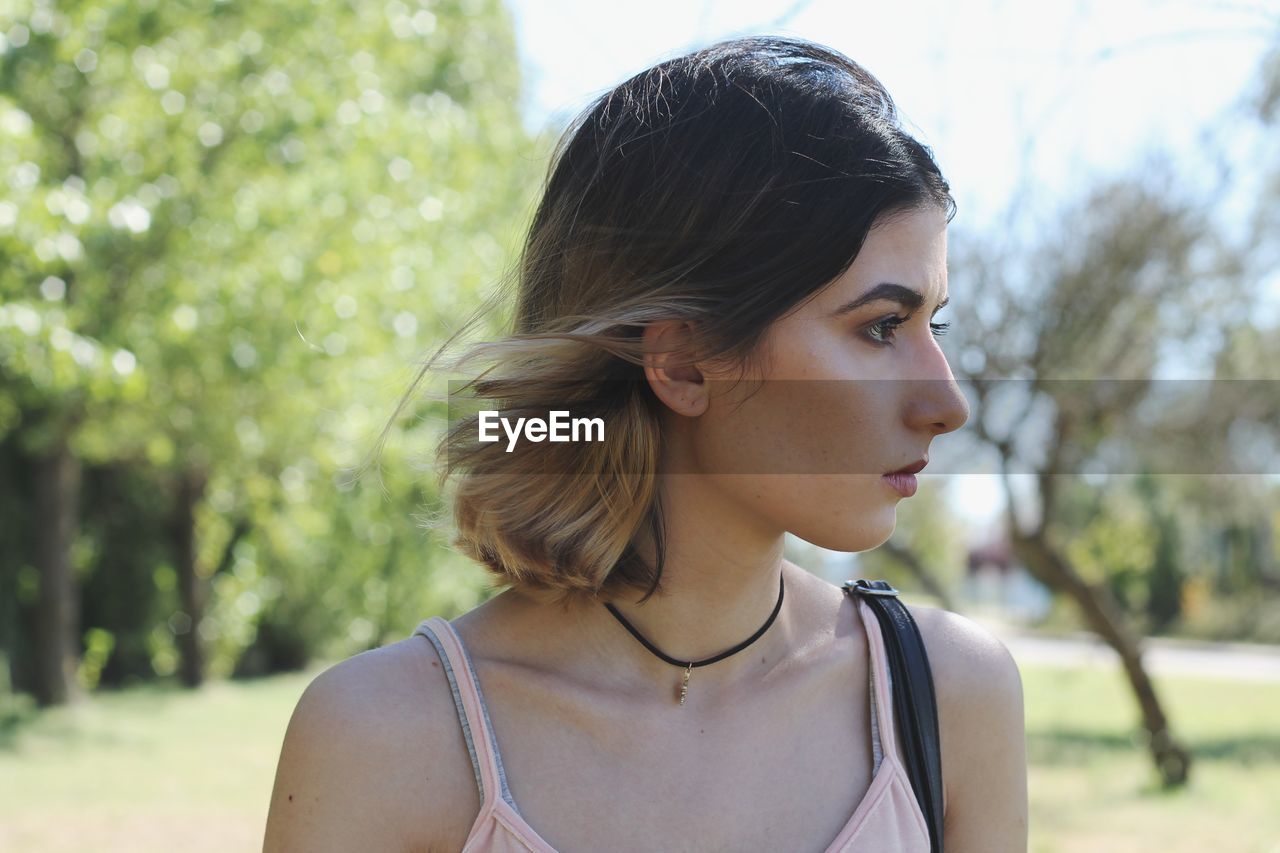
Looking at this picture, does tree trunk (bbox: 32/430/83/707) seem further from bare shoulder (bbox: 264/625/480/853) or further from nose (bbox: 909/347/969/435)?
nose (bbox: 909/347/969/435)

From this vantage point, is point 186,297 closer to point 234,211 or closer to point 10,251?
point 234,211

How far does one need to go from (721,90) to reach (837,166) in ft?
0.66

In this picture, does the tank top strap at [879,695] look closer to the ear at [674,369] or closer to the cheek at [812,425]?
the cheek at [812,425]

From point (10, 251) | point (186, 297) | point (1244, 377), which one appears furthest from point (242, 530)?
point (1244, 377)

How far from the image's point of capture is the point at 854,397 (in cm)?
164

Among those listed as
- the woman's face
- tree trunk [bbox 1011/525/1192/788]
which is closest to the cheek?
the woman's face

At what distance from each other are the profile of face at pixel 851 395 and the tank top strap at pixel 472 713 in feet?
1.49

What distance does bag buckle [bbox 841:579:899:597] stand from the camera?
6.31ft

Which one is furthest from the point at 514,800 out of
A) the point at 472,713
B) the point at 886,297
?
the point at 886,297

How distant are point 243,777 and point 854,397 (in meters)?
8.87

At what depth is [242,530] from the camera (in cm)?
1546

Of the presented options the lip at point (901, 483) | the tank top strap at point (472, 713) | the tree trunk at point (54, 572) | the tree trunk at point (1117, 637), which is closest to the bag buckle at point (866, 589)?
the lip at point (901, 483)

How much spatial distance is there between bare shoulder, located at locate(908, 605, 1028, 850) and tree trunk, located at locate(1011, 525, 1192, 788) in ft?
28.4

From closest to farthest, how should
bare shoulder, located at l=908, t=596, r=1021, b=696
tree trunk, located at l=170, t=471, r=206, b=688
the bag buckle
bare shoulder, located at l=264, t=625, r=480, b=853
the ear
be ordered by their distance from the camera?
1. bare shoulder, located at l=264, t=625, r=480, b=853
2. the ear
3. bare shoulder, located at l=908, t=596, r=1021, b=696
4. the bag buckle
5. tree trunk, located at l=170, t=471, r=206, b=688
